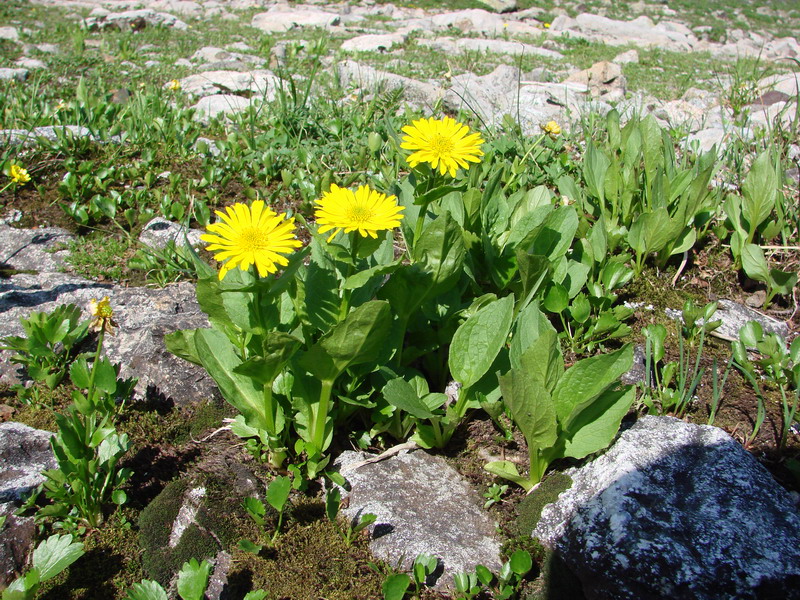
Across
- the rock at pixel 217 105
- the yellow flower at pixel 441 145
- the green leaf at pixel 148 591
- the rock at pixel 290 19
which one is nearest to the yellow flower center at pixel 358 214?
the yellow flower at pixel 441 145

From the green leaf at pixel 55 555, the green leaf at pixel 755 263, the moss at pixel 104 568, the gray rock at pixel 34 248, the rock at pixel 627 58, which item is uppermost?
the rock at pixel 627 58

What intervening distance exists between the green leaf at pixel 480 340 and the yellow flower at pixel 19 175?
310 centimetres

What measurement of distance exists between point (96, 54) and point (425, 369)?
8.02 m

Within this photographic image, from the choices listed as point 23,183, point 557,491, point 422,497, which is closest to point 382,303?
point 422,497

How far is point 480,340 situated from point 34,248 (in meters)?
2.77

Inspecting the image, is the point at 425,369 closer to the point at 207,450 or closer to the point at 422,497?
the point at 422,497

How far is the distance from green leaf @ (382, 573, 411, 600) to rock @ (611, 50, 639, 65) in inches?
386

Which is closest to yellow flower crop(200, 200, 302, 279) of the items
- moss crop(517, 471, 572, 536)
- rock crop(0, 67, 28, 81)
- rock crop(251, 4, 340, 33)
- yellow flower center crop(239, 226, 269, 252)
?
yellow flower center crop(239, 226, 269, 252)

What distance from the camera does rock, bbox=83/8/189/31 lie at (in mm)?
10914

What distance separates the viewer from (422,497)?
2352 mm

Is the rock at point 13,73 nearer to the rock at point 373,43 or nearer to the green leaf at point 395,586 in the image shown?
the rock at point 373,43

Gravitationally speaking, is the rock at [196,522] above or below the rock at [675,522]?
below

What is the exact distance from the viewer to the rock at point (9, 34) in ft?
30.2

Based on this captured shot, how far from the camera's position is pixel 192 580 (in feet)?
6.14
